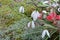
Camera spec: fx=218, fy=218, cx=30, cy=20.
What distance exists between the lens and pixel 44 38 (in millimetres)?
1987

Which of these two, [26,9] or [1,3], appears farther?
[1,3]

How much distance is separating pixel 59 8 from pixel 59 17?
0.16 metres

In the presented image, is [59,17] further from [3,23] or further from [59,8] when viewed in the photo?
[3,23]

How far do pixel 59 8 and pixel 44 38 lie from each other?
36cm

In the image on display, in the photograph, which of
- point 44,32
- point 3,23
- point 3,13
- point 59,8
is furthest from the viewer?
point 3,13

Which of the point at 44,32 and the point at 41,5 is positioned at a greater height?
the point at 41,5

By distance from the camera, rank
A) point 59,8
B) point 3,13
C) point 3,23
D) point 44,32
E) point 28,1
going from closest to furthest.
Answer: point 44,32, point 59,8, point 3,23, point 3,13, point 28,1

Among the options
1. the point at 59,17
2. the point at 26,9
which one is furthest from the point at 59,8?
the point at 26,9

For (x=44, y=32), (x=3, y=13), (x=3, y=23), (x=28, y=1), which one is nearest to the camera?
(x=44, y=32)

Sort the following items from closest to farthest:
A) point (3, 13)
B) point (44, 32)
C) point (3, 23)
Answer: point (44, 32) < point (3, 23) < point (3, 13)

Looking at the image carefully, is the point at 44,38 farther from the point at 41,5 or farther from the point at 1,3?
the point at 1,3

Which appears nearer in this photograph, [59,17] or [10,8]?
[59,17]

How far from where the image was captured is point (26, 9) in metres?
2.49

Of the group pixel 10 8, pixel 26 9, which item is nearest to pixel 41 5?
pixel 26 9
